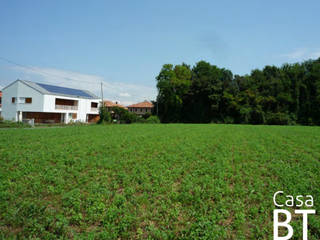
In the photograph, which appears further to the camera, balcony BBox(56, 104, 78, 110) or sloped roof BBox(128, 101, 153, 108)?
sloped roof BBox(128, 101, 153, 108)

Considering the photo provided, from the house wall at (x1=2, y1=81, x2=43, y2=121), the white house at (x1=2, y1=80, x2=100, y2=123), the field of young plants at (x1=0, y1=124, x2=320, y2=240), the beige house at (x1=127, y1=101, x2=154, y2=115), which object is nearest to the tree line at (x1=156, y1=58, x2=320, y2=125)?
the white house at (x1=2, y1=80, x2=100, y2=123)

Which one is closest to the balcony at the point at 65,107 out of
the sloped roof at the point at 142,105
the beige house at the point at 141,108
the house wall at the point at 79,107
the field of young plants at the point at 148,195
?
the house wall at the point at 79,107

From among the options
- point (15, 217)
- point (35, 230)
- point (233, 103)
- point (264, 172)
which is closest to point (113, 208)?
point (35, 230)

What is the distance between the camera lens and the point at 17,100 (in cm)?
3428

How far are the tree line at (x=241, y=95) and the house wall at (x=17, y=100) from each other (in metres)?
25.0

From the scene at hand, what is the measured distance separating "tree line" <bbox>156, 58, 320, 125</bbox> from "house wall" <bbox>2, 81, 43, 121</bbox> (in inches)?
984

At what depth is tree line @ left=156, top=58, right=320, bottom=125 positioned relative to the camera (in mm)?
39688

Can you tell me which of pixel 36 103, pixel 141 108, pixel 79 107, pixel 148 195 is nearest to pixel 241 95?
pixel 79 107

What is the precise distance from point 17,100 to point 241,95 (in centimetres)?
3985

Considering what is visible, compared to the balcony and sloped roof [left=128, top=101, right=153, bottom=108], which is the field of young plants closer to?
the balcony

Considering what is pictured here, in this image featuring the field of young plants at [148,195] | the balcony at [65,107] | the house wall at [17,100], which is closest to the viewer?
the field of young plants at [148,195]

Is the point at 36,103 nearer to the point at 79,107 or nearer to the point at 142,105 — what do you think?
the point at 79,107

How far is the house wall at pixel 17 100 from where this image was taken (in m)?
33.2

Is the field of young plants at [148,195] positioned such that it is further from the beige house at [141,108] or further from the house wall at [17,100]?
the beige house at [141,108]
